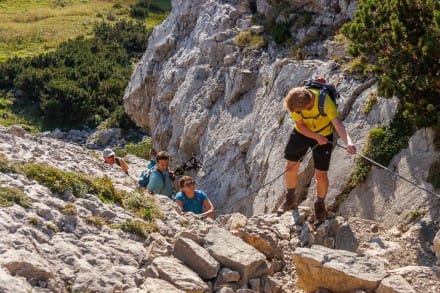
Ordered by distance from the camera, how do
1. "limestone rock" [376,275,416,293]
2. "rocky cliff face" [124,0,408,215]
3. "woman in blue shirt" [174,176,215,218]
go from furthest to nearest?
"rocky cliff face" [124,0,408,215] < "woman in blue shirt" [174,176,215,218] < "limestone rock" [376,275,416,293]

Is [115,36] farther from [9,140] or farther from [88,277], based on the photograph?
[88,277]

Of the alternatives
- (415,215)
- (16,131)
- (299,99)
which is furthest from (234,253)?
(16,131)

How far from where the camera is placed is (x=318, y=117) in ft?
31.6

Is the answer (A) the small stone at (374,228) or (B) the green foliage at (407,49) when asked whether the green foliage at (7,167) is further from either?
(B) the green foliage at (407,49)

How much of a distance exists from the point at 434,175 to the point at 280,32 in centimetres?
928

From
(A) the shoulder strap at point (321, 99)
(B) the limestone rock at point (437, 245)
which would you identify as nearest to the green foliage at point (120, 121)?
(A) the shoulder strap at point (321, 99)

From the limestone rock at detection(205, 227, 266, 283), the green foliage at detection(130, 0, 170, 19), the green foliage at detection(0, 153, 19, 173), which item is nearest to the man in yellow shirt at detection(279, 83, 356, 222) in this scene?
the limestone rock at detection(205, 227, 266, 283)

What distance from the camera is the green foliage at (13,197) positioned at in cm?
805

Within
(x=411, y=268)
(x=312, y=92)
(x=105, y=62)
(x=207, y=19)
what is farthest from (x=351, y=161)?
(x=105, y=62)

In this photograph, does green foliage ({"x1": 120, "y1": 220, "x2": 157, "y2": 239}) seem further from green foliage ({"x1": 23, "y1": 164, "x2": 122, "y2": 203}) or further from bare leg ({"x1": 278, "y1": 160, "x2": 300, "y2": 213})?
bare leg ({"x1": 278, "y1": 160, "x2": 300, "y2": 213})

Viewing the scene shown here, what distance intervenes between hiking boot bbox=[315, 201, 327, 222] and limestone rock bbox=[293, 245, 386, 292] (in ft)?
5.78

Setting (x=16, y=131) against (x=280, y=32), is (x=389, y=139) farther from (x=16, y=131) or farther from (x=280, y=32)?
(x=16, y=131)

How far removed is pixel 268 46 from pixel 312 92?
9490 mm

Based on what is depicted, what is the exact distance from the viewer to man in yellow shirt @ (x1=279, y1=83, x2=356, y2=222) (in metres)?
9.19
